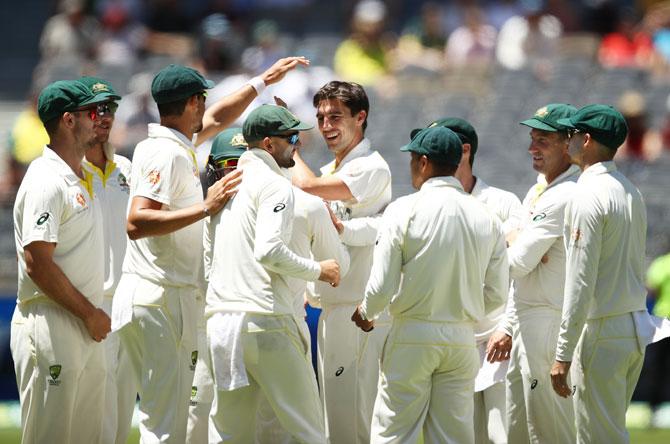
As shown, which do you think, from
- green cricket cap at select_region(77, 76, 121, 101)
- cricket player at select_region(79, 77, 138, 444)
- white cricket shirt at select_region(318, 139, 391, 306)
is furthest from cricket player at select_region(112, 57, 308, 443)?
white cricket shirt at select_region(318, 139, 391, 306)

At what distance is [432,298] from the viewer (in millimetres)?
7246

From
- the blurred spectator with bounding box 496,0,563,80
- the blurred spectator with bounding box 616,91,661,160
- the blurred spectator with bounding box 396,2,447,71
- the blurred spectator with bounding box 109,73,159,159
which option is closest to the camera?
the blurred spectator with bounding box 616,91,661,160

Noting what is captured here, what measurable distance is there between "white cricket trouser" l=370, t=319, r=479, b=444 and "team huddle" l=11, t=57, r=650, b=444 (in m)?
0.01

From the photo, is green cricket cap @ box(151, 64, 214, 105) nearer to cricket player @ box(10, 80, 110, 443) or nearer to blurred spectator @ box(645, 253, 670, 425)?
cricket player @ box(10, 80, 110, 443)

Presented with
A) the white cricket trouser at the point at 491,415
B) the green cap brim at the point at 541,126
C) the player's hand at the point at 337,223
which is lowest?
the white cricket trouser at the point at 491,415

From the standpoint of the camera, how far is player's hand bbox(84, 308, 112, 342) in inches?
295

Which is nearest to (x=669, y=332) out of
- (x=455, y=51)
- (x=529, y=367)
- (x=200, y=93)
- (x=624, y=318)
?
(x=624, y=318)

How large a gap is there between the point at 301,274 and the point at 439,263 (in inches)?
30.7

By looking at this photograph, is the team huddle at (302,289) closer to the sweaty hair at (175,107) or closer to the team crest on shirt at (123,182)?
the sweaty hair at (175,107)

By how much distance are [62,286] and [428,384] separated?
2171 millimetres

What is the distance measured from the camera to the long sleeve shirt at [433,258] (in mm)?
7242

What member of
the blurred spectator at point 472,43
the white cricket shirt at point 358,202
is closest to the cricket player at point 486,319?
the white cricket shirt at point 358,202

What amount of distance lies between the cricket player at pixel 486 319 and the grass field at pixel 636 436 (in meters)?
2.68

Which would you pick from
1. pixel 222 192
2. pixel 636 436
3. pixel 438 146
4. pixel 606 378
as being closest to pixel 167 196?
pixel 222 192
